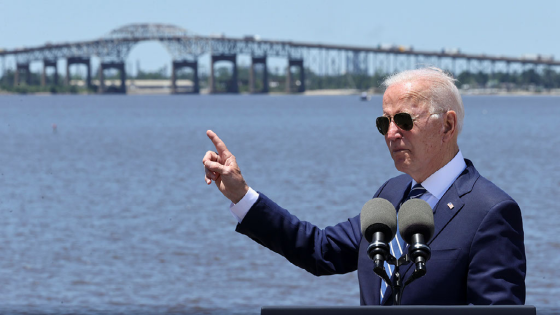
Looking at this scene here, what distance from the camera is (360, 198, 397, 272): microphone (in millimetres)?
2633

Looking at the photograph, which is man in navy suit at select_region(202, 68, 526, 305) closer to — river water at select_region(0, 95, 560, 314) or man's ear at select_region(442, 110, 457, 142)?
man's ear at select_region(442, 110, 457, 142)

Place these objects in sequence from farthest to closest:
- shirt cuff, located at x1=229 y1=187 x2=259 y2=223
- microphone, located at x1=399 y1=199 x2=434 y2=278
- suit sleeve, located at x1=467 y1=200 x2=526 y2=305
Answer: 1. shirt cuff, located at x1=229 y1=187 x2=259 y2=223
2. suit sleeve, located at x1=467 y1=200 x2=526 y2=305
3. microphone, located at x1=399 y1=199 x2=434 y2=278

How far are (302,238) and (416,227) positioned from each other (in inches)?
38.4

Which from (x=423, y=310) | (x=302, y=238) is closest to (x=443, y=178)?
(x=302, y=238)

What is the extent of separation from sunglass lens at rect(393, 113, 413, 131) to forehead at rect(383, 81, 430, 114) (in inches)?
1.4

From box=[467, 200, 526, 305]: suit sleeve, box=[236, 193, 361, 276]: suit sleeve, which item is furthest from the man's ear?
box=[236, 193, 361, 276]: suit sleeve

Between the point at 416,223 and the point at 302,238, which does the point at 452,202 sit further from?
the point at 302,238

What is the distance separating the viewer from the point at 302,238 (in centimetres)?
363

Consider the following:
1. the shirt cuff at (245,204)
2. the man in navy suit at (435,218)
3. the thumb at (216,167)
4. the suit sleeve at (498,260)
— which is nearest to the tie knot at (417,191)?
the man in navy suit at (435,218)

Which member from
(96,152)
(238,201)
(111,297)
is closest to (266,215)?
(238,201)

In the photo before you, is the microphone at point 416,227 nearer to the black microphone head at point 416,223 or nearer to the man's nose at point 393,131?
the black microphone head at point 416,223

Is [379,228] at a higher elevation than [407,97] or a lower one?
lower

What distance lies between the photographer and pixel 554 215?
24906 millimetres

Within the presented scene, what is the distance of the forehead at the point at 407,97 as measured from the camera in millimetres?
3271
